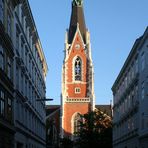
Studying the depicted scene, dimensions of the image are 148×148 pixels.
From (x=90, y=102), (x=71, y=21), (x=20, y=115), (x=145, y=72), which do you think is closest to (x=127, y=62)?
(x=145, y=72)

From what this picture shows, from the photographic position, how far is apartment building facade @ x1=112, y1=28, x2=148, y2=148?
44.3m

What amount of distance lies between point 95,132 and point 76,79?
26.3 meters

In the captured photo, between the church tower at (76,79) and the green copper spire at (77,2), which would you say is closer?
the church tower at (76,79)

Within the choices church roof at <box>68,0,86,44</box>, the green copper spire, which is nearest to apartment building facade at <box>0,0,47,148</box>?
church roof at <box>68,0,86,44</box>

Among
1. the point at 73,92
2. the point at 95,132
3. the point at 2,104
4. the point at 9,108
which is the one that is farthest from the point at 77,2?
the point at 2,104

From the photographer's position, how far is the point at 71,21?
127812 millimetres

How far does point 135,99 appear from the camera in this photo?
5019 centimetres

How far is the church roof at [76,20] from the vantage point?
413 ft

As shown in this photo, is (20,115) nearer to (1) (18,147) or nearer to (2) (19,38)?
(1) (18,147)

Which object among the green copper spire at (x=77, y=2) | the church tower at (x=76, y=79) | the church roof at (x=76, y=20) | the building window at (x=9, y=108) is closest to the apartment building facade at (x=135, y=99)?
the building window at (x=9, y=108)

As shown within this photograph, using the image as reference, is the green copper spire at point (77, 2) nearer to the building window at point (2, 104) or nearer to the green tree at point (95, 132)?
the green tree at point (95, 132)

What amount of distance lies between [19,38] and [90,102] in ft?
257

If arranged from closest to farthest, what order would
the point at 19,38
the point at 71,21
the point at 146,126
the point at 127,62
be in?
the point at 19,38
the point at 146,126
the point at 127,62
the point at 71,21

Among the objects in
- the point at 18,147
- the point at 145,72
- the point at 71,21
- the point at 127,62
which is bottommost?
the point at 18,147
